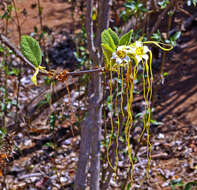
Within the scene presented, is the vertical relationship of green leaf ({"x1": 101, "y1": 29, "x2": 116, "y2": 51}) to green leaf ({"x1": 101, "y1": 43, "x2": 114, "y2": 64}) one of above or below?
above

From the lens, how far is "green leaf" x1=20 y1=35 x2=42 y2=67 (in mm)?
855

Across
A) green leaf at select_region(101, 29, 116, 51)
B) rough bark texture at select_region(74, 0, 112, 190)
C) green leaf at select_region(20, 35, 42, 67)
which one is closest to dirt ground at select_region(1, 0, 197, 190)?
rough bark texture at select_region(74, 0, 112, 190)

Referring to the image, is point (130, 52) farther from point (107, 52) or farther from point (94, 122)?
point (94, 122)

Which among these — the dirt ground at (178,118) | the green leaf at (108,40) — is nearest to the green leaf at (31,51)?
the green leaf at (108,40)

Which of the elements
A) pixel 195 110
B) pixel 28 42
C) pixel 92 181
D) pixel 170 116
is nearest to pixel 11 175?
pixel 92 181

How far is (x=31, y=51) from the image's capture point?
2.84ft

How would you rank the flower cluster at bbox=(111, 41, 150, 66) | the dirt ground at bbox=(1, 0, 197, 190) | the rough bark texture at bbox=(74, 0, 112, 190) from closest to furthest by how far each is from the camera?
1. the flower cluster at bbox=(111, 41, 150, 66)
2. the rough bark texture at bbox=(74, 0, 112, 190)
3. the dirt ground at bbox=(1, 0, 197, 190)

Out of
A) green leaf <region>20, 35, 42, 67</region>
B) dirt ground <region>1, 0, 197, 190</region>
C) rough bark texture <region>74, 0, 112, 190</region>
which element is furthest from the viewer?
dirt ground <region>1, 0, 197, 190</region>

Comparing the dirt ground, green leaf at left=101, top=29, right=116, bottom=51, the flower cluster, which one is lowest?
the dirt ground

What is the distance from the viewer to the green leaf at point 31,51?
855 millimetres

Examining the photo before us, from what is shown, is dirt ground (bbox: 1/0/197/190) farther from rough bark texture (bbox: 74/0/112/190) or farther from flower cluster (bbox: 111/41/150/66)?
flower cluster (bbox: 111/41/150/66)

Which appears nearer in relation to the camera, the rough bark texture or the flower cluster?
the flower cluster

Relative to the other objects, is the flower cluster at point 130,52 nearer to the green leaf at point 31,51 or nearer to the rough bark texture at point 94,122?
the green leaf at point 31,51

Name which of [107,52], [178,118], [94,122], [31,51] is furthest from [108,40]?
[178,118]
